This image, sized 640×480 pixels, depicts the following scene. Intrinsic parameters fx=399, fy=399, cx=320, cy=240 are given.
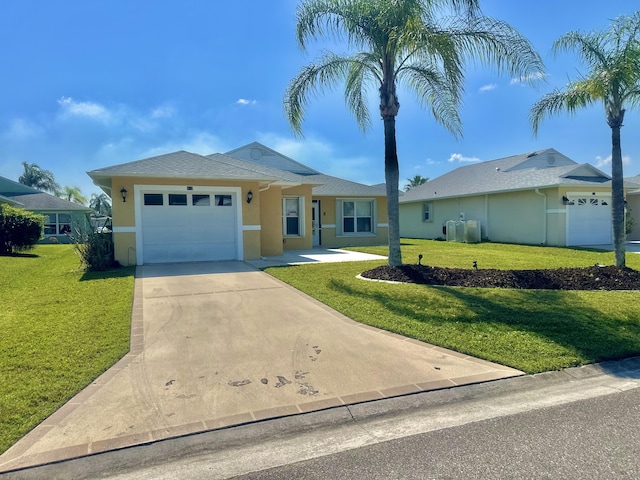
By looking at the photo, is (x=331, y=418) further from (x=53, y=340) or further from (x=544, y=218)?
(x=544, y=218)

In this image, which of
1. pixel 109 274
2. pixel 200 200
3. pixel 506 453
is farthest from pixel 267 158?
pixel 506 453

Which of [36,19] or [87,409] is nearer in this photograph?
[87,409]

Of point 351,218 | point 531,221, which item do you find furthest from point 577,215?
point 351,218

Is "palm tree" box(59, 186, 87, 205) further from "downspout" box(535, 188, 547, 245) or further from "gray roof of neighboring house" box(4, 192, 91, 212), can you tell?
"downspout" box(535, 188, 547, 245)

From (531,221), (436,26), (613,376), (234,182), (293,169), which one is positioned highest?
(436,26)

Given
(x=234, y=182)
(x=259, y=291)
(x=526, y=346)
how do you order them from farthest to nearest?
(x=234, y=182), (x=259, y=291), (x=526, y=346)

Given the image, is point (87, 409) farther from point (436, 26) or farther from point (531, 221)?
point (531, 221)

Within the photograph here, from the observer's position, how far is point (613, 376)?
4375 mm

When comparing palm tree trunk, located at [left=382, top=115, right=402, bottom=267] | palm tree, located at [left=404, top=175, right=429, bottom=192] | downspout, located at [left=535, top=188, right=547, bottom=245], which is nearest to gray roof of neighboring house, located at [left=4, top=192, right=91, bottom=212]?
palm tree trunk, located at [left=382, top=115, right=402, bottom=267]

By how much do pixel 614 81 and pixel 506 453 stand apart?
393 inches

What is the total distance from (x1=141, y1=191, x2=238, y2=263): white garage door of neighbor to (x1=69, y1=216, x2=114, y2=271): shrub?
1.05 meters

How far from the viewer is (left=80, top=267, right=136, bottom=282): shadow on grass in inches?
408

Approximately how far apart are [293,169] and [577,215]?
1400 centimetres

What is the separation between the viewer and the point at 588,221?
A: 19.4m
